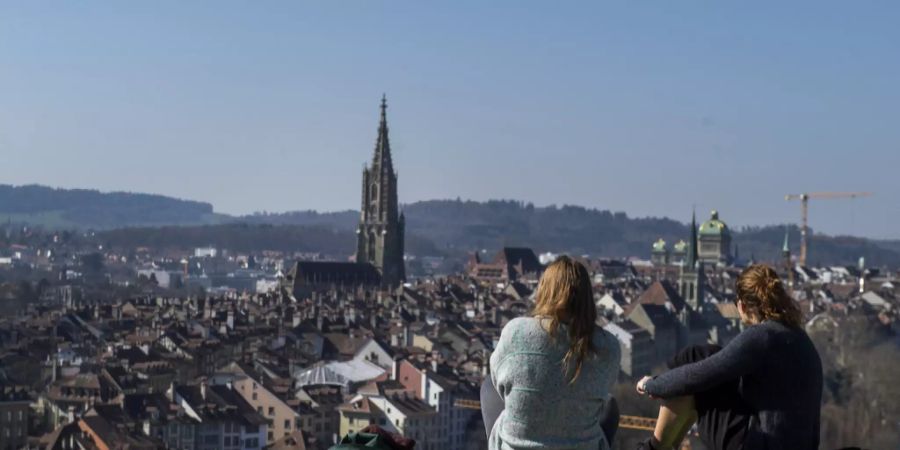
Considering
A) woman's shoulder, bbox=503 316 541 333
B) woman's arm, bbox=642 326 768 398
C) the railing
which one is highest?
woman's shoulder, bbox=503 316 541 333

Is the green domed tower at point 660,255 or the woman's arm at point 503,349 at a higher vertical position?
the woman's arm at point 503,349

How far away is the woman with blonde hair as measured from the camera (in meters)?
3.70

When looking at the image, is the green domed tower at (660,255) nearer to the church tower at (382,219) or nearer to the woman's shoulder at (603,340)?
the church tower at (382,219)

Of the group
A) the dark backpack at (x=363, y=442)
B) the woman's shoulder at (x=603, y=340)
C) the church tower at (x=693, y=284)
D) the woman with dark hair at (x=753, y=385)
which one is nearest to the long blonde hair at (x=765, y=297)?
the woman with dark hair at (x=753, y=385)

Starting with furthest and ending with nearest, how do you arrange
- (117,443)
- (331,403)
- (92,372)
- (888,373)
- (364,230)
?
(364,230) → (888,373) → (92,372) → (331,403) → (117,443)

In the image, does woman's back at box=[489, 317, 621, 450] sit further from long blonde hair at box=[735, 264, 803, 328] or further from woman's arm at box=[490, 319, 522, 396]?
long blonde hair at box=[735, 264, 803, 328]

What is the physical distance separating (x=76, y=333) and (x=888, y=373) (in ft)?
76.8

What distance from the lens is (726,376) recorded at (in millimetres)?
3746

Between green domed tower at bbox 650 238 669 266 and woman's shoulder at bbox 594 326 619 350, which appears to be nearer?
woman's shoulder at bbox 594 326 619 350

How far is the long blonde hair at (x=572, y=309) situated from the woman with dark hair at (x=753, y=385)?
0.60 ft

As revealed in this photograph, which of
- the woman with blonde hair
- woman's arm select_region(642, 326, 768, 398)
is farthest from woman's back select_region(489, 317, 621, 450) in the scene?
woman's arm select_region(642, 326, 768, 398)

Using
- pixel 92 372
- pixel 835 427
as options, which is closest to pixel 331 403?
pixel 92 372

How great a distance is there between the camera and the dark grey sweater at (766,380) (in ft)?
12.3

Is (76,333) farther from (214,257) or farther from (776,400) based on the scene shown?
(214,257)
